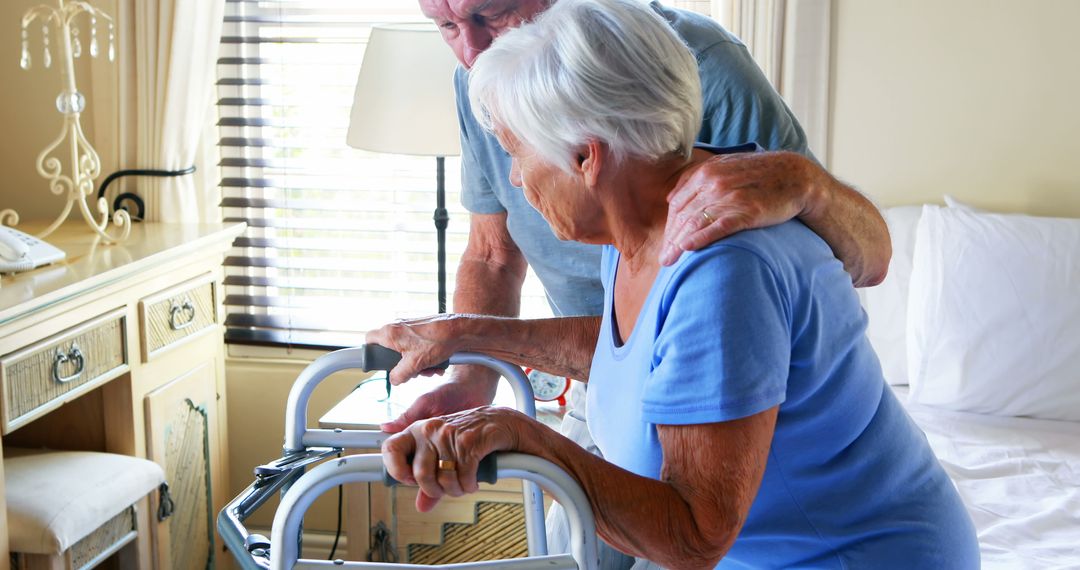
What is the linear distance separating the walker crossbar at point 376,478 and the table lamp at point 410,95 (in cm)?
157

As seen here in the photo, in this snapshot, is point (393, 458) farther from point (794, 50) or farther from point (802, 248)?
point (794, 50)

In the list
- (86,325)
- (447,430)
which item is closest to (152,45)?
A: (86,325)

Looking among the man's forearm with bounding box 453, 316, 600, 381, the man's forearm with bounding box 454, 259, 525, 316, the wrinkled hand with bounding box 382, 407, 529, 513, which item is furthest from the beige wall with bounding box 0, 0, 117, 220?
the wrinkled hand with bounding box 382, 407, 529, 513

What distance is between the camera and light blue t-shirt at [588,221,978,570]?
94cm

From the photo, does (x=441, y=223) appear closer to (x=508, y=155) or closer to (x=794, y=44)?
(x=508, y=155)

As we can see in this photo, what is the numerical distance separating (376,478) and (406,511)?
154cm

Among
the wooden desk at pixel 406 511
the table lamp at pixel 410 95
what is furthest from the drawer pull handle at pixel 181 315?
the table lamp at pixel 410 95

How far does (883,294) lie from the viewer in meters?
2.69

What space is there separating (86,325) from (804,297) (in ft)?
5.50

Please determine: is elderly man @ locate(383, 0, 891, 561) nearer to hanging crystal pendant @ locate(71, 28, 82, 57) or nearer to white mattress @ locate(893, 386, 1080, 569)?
white mattress @ locate(893, 386, 1080, 569)

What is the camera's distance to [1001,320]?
7.98ft

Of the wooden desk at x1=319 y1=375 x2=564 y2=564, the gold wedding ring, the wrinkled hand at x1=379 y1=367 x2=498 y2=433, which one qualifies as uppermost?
the gold wedding ring

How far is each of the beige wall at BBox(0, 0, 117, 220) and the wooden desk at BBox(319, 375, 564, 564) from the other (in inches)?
43.7

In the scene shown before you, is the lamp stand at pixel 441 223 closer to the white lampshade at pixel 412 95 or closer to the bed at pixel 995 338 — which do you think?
the white lampshade at pixel 412 95
